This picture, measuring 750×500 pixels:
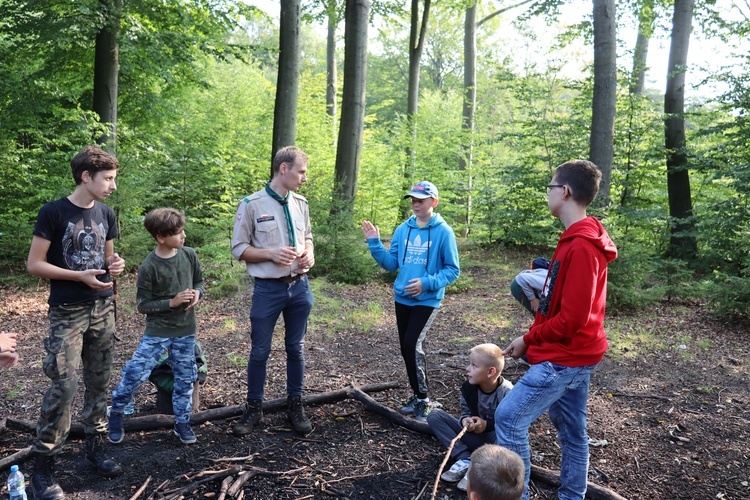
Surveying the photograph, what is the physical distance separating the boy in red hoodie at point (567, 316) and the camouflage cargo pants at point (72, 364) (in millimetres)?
2655

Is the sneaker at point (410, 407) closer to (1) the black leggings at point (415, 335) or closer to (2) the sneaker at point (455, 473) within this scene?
(1) the black leggings at point (415, 335)

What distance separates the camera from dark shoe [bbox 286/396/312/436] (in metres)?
4.14

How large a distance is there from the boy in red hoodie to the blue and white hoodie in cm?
130

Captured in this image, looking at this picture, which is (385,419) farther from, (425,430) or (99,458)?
(99,458)

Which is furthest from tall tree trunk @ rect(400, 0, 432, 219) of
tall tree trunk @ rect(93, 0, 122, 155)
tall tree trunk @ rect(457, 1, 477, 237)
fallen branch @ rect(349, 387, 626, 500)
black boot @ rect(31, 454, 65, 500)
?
black boot @ rect(31, 454, 65, 500)

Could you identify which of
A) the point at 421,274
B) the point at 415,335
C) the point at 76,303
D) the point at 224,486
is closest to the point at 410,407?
the point at 415,335

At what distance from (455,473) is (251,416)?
1694 millimetres

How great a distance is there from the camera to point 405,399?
16.3 ft

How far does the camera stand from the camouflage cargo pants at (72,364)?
3180mm

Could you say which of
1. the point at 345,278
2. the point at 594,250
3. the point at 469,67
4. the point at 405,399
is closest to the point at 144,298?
the point at 405,399

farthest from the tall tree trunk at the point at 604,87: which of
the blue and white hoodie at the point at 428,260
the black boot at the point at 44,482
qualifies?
the black boot at the point at 44,482

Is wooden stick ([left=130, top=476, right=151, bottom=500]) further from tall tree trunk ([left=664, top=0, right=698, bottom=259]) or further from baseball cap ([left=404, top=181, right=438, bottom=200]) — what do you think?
tall tree trunk ([left=664, top=0, right=698, bottom=259])

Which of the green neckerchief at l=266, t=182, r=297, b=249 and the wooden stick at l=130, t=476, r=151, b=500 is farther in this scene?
the green neckerchief at l=266, t=182, r=297, b=249

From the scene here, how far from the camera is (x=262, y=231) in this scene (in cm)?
413
